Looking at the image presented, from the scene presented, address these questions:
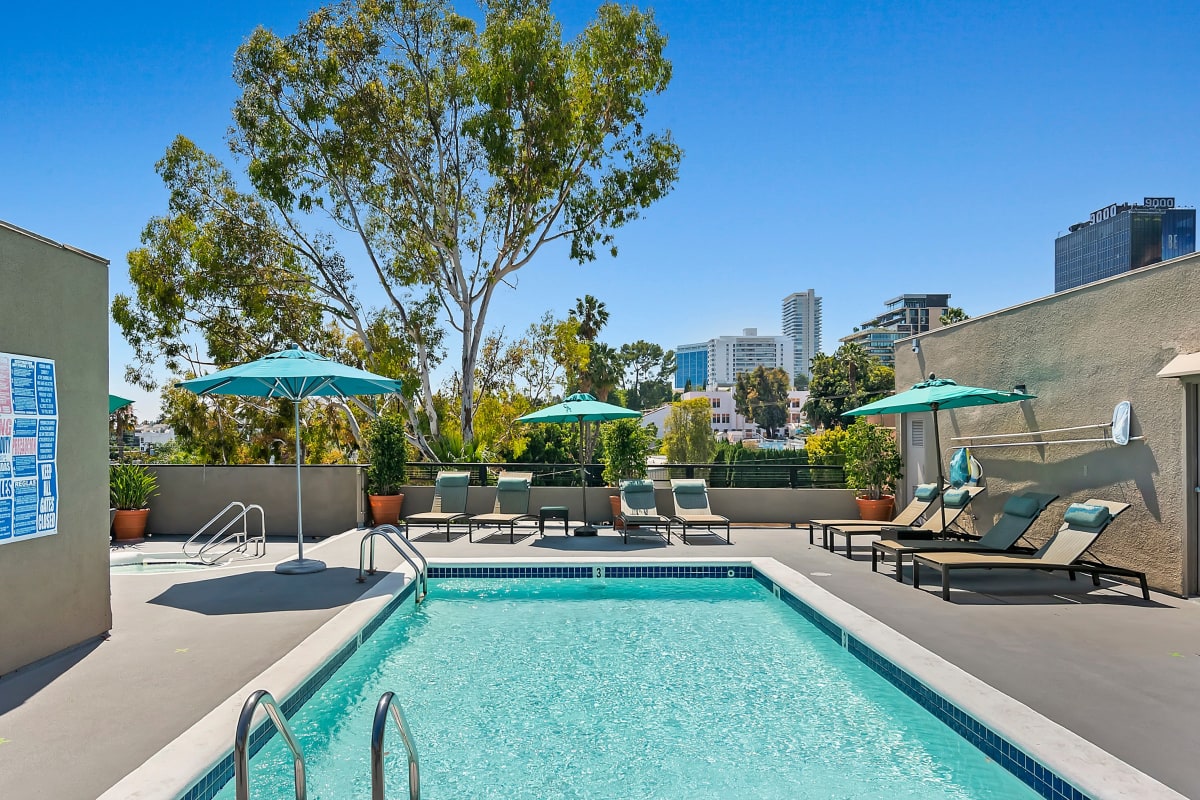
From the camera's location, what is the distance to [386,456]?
10.8m

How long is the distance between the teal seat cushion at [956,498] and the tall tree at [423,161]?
12.1 metres

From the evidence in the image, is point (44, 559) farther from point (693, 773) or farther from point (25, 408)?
point (693, 773)

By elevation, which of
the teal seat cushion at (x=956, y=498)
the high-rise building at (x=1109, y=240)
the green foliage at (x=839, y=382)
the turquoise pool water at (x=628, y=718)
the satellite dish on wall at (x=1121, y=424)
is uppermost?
the high-rise building at (x=1109, y=240)

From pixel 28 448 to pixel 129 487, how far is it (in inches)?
243

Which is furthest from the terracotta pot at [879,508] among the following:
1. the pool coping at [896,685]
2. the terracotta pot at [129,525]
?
the terracotta pot at [129,525]

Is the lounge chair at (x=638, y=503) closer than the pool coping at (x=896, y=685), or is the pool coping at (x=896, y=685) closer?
the pool coping at (x=896, y=685)

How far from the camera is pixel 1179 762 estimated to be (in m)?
3.01

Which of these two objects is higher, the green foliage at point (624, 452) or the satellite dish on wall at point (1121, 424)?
the satellite dish on wall at point (1121, 424)

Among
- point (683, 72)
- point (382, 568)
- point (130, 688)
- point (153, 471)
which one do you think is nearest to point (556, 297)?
point (683, 72)

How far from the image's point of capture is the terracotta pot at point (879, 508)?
34.1 ft

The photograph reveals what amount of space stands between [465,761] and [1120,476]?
6.56 meters

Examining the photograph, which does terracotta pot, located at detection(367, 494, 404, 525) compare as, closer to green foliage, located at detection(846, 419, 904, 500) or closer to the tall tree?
green foliage, located at detection(846, 419, 904, 500)

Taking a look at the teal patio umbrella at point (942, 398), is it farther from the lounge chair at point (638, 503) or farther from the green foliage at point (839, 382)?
the green foliage at point (839, 382)

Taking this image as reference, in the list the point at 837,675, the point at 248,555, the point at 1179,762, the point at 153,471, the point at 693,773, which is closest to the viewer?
the point at 1179,762
